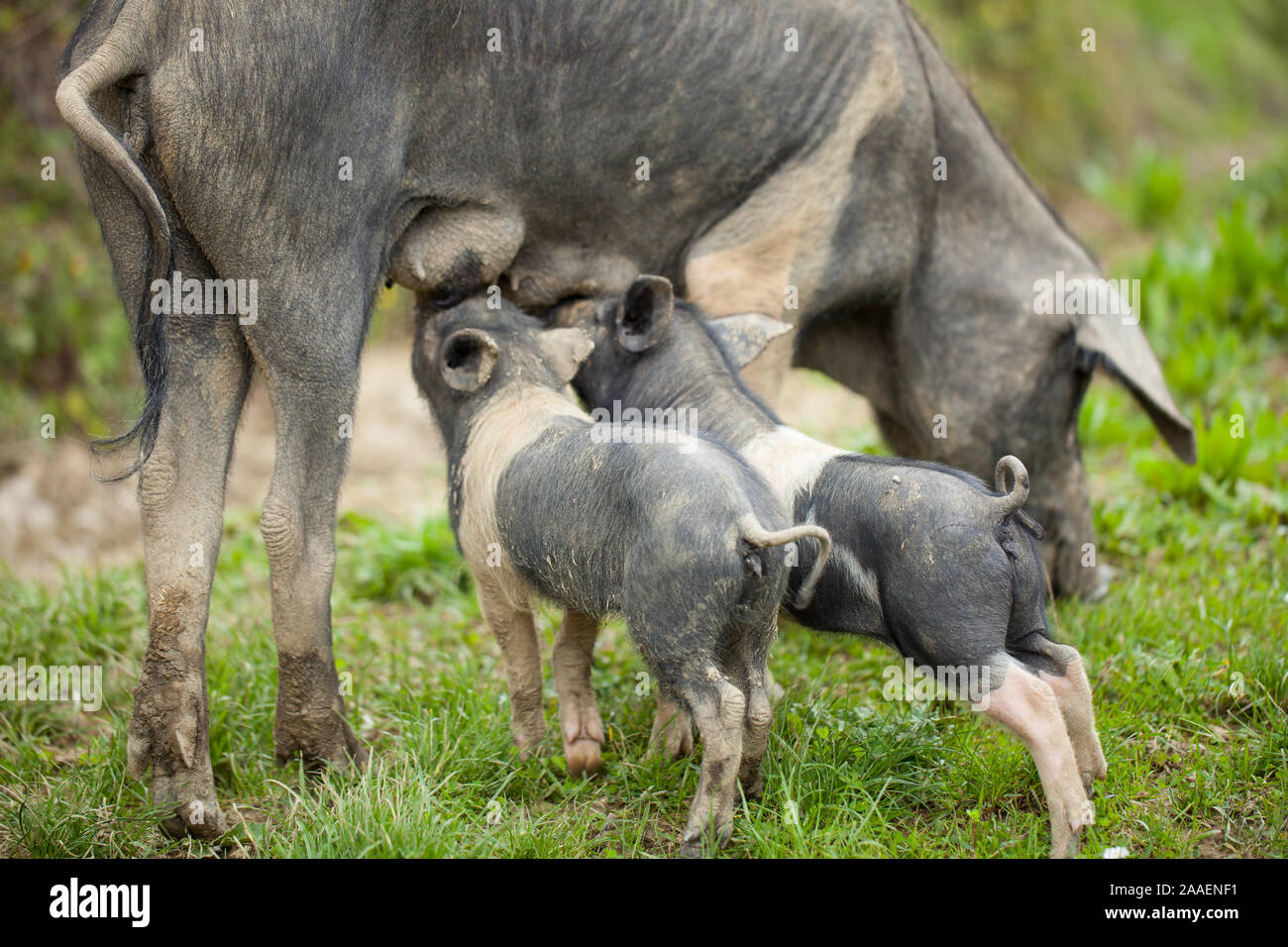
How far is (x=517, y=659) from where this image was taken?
4.17m

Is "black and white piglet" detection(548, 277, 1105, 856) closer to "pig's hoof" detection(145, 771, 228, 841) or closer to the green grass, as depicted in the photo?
the green grass

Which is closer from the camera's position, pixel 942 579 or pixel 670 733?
pixel 942 579

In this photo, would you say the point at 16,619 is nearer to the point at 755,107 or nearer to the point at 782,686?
the point at 782,686

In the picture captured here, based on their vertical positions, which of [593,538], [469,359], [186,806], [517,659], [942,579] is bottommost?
[186,806]

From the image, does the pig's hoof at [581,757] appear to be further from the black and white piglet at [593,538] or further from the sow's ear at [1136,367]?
the sow's ear at [1136,367]

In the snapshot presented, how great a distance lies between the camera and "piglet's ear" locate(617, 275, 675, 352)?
166 inches

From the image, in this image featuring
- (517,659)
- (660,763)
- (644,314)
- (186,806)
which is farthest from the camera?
(644,314)

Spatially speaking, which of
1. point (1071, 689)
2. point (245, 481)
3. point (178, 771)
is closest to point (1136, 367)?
point (1071, 689)

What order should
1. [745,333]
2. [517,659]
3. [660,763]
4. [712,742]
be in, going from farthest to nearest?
[745,333] < [517,659] < [660,763] < [712,742]

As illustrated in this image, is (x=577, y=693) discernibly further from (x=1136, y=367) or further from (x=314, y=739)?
(x=1136, y=367)

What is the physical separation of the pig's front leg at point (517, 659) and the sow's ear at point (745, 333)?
113 cm

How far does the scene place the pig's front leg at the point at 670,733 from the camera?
4.07 m

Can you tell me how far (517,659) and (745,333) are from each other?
53.1 inches

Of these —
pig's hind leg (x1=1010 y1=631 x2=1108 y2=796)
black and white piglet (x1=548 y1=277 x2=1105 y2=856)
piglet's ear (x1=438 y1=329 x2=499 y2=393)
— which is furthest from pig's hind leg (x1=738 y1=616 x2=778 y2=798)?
piglet's ear (x1=438 y1=329 x2=499 y2=393)
